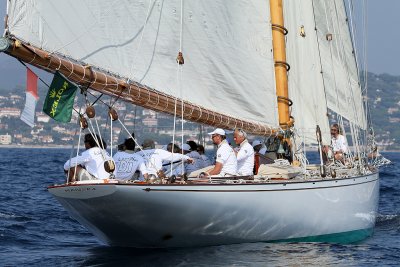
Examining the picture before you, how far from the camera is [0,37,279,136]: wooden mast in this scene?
13.9m

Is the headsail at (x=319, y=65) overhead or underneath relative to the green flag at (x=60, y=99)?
overhead

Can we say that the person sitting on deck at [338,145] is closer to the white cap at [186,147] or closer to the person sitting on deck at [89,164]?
the white cap at [186,147]

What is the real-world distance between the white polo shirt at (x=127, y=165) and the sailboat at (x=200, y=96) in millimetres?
856

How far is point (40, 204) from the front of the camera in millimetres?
27562

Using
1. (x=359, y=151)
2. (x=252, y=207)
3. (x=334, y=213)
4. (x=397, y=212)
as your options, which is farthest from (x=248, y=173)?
(x=397, y=212)

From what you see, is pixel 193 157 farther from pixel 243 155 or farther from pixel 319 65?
pixel 319 65

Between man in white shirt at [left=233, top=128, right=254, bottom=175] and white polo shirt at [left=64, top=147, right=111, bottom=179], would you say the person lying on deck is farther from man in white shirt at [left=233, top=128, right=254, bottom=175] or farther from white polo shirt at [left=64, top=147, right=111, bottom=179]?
man in white shirt at [left=233, top=128, right=254, bottom=175]

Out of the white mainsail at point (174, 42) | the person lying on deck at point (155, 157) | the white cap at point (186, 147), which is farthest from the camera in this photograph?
the white cap at point (186, 147)

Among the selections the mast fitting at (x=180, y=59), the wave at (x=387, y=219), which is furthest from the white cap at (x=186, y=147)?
the wave at (x=387, y=219)

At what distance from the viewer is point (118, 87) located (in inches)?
613

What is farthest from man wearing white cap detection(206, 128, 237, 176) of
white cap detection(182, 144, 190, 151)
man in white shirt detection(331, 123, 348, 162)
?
man in white shirt detection(331, 123, 348, 162)

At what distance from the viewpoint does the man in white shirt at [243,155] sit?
57.5 feet

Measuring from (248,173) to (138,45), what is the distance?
10.2 feet

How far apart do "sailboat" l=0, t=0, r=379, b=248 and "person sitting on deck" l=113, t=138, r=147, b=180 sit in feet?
2.66
